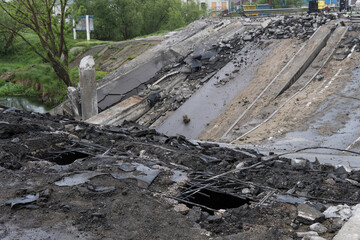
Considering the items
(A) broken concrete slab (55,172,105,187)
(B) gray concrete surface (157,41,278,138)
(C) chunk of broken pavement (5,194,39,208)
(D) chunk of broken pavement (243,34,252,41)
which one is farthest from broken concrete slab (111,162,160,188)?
(D) chunk of broken pavement (243,34,252,41)

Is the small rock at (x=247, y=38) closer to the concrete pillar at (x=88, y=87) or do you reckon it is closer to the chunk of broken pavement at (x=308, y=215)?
the concrete pillar at (x=88, y=87)

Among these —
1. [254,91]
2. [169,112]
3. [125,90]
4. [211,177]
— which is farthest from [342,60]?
[211,177]

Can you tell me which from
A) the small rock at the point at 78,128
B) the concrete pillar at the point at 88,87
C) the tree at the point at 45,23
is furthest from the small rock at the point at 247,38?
the small rock at the point at 78,128

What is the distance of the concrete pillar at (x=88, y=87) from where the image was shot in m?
15.4

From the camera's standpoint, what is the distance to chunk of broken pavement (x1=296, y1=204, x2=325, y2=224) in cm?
491

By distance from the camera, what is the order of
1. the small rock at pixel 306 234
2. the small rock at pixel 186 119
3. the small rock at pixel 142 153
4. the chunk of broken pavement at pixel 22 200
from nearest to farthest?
the small rock at pixel 306 234, the chunk of broken pavement at pixel 22 200, the small rock at pixel 142 153, the small rock at pixel 186 119

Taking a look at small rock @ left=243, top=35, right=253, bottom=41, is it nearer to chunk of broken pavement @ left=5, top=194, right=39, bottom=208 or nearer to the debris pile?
the debris pile

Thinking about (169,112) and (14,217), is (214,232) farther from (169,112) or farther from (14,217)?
(169,112)

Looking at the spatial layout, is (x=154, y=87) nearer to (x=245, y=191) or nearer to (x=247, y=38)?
(x=247, y=38)

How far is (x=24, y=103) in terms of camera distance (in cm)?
2625

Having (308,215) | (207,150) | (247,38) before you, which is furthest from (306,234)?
(247,38)

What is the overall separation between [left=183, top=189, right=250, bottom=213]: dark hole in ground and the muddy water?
803 inches

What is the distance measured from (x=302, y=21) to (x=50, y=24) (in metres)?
12.1

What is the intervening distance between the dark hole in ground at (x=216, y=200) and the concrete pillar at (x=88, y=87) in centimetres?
1051
